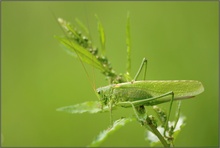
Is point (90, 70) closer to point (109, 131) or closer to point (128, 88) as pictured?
point (128, 88)

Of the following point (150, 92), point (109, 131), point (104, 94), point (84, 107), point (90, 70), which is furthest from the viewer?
point (90, 70)

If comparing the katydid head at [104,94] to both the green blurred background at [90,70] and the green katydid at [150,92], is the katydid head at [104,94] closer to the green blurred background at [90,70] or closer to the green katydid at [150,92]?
the green katydid at [150,92]

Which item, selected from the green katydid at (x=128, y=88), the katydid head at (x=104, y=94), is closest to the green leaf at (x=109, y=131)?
the green katydid at (x=128, y=88)

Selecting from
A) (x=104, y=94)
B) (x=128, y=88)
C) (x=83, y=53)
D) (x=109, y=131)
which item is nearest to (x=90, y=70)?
(x=104, y=94)

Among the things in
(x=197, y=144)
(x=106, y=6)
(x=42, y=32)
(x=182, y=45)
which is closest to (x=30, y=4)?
(x=42, y=32)

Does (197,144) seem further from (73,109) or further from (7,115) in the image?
(7,115)

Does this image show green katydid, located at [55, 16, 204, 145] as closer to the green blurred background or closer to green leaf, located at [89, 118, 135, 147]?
green leaf, located at [89, 118, 135, 147]

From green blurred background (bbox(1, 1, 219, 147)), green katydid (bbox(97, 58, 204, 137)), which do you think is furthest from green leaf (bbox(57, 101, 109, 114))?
green blurred background (bbox(1, 1, 219, 147))
